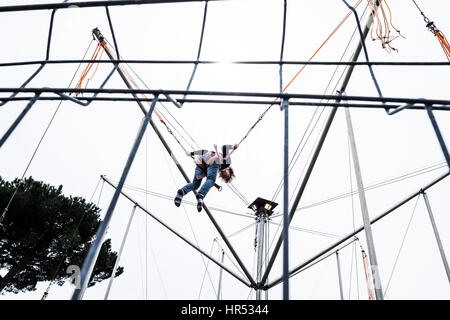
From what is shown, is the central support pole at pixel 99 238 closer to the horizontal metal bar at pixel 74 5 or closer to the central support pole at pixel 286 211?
the horizontal metal bar at pixel 74 5

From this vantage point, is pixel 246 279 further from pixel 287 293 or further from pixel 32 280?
pixel 32 280

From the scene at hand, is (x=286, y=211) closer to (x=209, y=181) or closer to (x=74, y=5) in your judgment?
(x=74, y=5)

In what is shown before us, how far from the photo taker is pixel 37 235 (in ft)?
54.2

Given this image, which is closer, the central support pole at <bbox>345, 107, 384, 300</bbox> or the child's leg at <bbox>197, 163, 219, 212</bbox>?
the central support pole at <bbox>345, 107, 384, 300</bbox>

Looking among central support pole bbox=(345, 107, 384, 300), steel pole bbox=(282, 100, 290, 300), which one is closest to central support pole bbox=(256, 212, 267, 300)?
central support pole bbox=(345, 107, 384, 300)

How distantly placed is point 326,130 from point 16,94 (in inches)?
172

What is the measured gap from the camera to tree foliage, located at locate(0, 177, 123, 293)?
53.4 feet

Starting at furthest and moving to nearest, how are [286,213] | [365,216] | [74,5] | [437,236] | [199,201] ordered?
1. [437,236]
2. [199,201]
3. [365,216]
4. [74,5]
5. [286,213]

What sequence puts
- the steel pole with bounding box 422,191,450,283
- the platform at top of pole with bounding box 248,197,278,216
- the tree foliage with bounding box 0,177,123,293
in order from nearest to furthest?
1. the steel pole with bounding box 422,191,450,283
2. the platform at top of pole with bounding box 248,197,278,216
3. the tree foliage with bounding box 0,177,123,293

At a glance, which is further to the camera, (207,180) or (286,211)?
(207,180)

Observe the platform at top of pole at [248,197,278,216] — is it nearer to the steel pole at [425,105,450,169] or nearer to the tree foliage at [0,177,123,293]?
the steel pole at [425,105,450,169]

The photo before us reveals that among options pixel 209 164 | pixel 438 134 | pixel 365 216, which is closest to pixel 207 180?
pixel 209 164

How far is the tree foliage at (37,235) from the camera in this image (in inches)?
640

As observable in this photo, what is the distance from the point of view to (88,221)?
18641 millimetres
